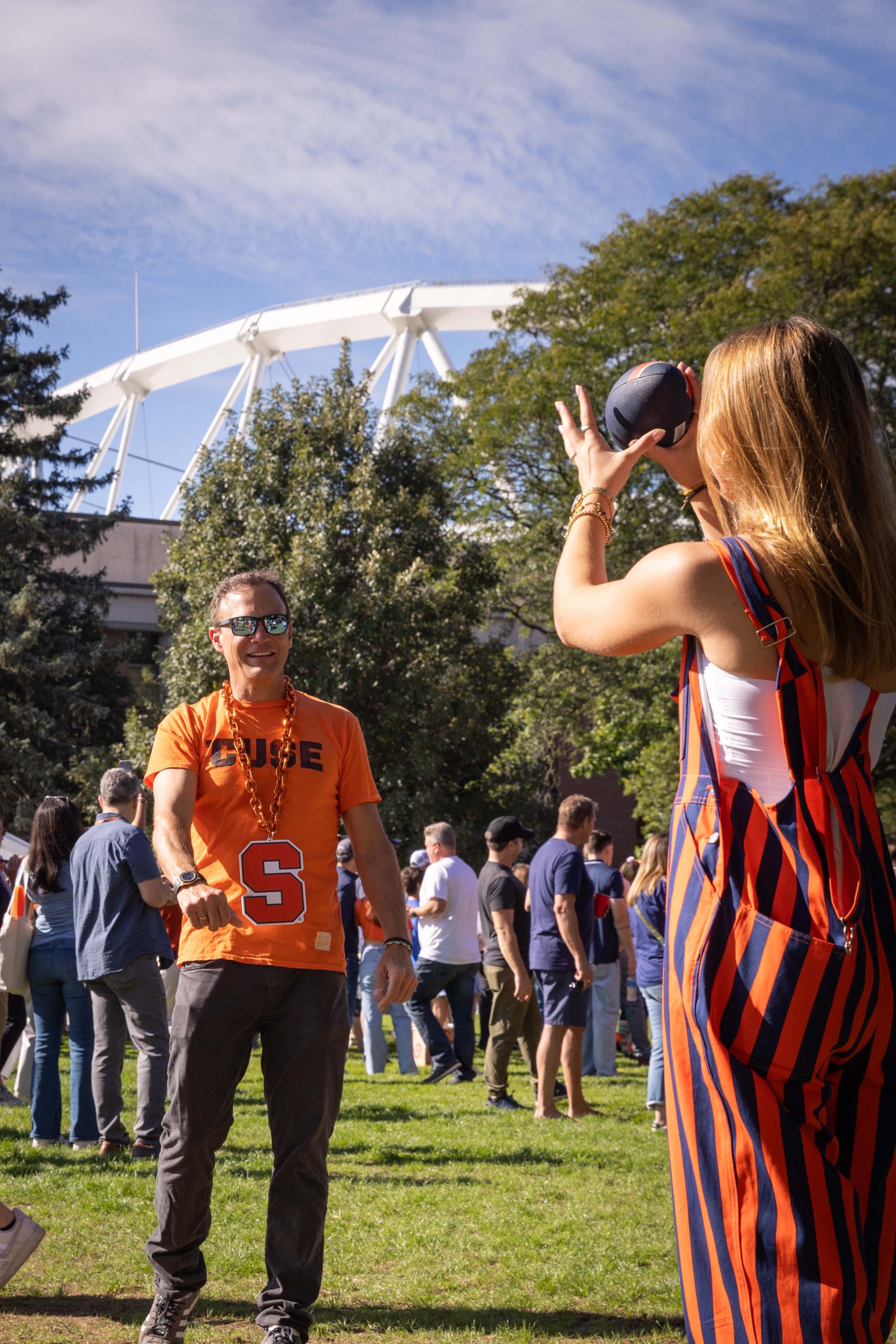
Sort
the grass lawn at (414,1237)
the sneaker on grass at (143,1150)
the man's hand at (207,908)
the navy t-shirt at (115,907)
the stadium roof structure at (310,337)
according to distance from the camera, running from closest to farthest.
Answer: the man's hand at (207,908)
the grass lawn at (414,1237)
the navy t-shirt at (115,907)
the sneaker on grass at (143,1150)
the stadium roof structure at (310,337)

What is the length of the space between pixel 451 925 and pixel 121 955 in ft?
14.1

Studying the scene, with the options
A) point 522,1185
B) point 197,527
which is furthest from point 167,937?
point 197,527

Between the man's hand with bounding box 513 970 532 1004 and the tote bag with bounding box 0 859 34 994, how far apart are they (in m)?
3.59

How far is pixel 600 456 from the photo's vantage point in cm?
239

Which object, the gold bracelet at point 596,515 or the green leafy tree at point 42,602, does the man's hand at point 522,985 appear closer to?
the gold bracelet at point 596,515

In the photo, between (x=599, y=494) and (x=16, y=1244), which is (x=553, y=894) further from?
(x=599, y=494)

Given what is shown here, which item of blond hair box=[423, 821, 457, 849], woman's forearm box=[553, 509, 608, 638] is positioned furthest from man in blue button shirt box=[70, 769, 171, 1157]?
woman's forearm box=[553, 509, 608, 638]

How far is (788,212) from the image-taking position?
25.9m

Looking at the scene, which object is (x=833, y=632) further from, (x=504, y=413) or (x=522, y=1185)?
(x=504, y=413)

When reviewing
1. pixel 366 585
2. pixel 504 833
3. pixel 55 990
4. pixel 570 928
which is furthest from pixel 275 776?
pixel 366 585

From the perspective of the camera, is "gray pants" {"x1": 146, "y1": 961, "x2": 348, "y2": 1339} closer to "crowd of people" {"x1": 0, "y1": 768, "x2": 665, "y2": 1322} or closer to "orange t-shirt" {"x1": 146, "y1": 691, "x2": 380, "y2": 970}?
"orange t-shirt" {"x1": 146, "y1": 691, "x2": 380, "y2": 970}

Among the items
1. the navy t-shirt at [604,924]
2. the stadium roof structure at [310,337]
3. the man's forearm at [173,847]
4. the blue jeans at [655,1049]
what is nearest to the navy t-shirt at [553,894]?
the blue jeans at [655,1049]

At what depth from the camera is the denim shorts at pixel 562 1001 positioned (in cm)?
889

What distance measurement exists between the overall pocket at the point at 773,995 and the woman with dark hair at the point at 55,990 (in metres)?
6.49
